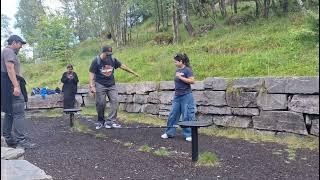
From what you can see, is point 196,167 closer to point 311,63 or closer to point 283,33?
point 311,63

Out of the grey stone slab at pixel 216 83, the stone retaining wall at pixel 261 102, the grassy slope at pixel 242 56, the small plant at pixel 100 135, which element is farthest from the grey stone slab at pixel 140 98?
the grey stone slab at pixel 216 83

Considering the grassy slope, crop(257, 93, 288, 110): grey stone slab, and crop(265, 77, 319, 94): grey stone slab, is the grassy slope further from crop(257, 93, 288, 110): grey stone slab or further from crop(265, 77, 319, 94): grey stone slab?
crop(257, 93, 288, 110): grey stone slab

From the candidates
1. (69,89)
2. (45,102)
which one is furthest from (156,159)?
(45,102)

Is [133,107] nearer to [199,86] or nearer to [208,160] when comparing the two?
[199,86]

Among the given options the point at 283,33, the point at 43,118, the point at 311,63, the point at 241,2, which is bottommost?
the point at 43,118

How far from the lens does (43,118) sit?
35.7 ft

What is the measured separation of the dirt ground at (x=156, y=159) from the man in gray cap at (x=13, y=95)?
12.2 inches

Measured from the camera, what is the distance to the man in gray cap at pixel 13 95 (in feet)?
17.2

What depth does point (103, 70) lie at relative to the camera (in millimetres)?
7367

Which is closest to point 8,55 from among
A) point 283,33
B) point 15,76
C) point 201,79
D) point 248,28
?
point 15,76

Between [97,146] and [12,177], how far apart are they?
3.34m

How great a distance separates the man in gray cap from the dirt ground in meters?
0.31

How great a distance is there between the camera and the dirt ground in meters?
4.50

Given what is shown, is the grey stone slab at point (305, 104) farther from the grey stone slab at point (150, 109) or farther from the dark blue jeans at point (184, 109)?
the grey stone slab at point (150, 109)
